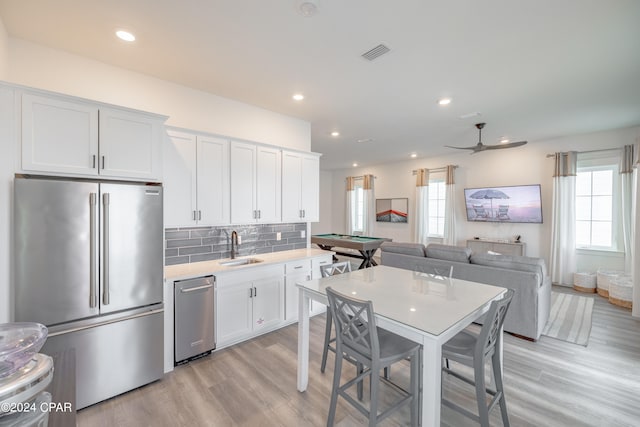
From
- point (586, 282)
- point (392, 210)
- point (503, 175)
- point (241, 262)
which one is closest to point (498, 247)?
point (586, 282)

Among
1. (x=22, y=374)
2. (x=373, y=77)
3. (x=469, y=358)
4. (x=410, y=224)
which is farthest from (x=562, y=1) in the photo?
(x=410, y=224)

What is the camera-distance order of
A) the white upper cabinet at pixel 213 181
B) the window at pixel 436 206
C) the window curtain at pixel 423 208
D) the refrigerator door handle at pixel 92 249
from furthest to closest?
1. the window curtain at pixel 423 208
2. the window at pixel 436 206
3. the white upper cabinet at pixel 213 181
4. the refrigerator door handle at pixel 92 249

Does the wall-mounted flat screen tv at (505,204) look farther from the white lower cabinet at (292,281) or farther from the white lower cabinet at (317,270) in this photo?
the white lower cabinet at (292,281)

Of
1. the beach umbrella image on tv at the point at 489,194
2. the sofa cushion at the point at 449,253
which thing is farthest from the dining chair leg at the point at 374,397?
the beach umbrella image on tv at the point at 489,194

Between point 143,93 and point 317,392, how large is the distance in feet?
11.4

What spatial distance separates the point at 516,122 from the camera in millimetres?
4602

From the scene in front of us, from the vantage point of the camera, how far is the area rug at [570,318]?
3.40m

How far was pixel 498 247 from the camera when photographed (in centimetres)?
623

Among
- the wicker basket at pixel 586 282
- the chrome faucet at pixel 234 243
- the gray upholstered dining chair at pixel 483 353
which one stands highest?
the chrome faucet at pixel 234 243

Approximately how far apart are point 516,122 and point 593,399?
3984 millimetres

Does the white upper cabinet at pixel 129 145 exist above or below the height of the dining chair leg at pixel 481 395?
above

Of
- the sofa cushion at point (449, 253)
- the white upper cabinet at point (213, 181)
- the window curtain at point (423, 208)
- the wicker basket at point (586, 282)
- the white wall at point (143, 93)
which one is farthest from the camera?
the window curtain at point (423, 208)

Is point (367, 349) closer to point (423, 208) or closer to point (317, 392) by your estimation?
point (317, 392)

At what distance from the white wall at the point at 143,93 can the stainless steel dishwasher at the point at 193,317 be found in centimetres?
188
